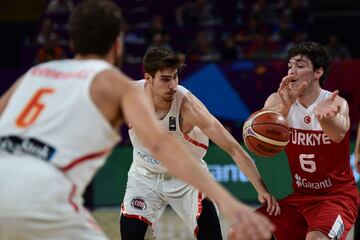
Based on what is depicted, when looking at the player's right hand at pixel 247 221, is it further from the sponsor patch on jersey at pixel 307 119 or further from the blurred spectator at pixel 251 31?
the blurred spectator at pixel 251 31

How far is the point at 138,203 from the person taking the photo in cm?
636

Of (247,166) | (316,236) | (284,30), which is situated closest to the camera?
(247,166)

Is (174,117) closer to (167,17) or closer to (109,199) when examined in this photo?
(109,199)

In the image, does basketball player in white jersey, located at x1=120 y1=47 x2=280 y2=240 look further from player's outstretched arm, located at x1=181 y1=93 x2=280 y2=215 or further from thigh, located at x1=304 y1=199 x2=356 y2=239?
thigh, located at x1=304 y1=199 x2=356 y2=239

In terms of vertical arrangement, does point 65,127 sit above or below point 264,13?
above

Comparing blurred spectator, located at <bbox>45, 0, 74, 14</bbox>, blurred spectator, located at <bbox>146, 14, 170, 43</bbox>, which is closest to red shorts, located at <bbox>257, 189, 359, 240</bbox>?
blurred spectator, located at <bbox>146, 14, 170, 43</bbox>

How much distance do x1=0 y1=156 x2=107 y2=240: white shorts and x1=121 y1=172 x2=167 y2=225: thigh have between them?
275 centimetres

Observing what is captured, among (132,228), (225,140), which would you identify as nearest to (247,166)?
(225,140)

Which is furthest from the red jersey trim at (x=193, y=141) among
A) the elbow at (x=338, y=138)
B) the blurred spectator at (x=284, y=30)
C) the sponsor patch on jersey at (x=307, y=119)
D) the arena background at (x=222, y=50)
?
the blurred spectator at (x=284, y=30)

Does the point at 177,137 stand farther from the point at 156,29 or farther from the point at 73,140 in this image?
the point at 156,29

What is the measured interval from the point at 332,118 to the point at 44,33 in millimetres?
9959

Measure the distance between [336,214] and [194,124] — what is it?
1282 millimetres

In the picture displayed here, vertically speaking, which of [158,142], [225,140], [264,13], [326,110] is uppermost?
[158,142]

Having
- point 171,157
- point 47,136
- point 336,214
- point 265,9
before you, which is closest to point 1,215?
point 47,136
